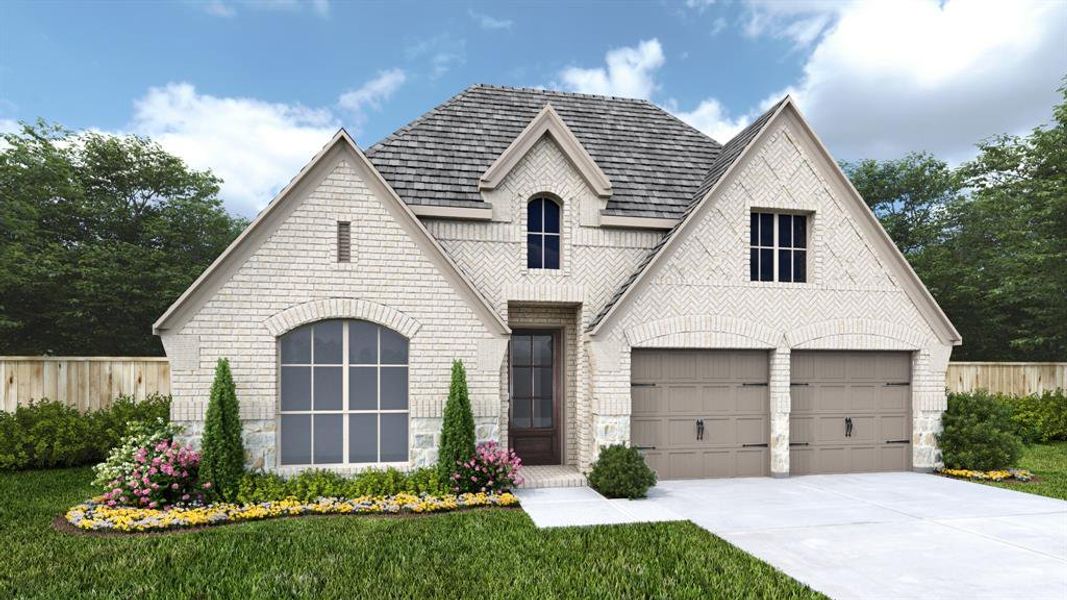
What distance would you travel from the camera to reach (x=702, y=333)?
11750 mm

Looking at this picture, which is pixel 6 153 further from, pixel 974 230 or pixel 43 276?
pixel 974 230

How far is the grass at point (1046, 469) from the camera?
1094 cm

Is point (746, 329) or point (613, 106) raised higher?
point (613, 106)

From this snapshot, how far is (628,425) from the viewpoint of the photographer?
11.2 metres

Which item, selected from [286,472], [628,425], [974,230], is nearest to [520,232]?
[628,425]

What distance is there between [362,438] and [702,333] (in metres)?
6.46

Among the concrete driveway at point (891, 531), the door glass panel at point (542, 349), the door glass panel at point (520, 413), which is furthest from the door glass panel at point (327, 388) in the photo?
the concrete driveway at point (891, 531)

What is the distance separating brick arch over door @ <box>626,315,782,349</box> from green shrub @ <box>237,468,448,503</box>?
444 cm

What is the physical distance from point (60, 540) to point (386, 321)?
5.06 m

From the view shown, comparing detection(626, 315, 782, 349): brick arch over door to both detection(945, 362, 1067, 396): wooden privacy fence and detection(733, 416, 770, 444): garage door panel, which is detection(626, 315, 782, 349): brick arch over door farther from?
detection(945, 362, 1067, 396): wooden privacy fence

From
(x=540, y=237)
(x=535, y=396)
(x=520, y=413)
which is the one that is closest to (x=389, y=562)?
(x=520, y=413)

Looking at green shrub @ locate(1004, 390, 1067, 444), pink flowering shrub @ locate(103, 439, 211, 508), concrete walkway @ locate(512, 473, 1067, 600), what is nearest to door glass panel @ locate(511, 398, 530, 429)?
concrete walkway @ locate(512, 473, 1067, 600)

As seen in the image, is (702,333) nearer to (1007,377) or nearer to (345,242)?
(345,242)

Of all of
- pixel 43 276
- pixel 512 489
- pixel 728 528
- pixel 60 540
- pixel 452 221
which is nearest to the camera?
pixel 60 540
